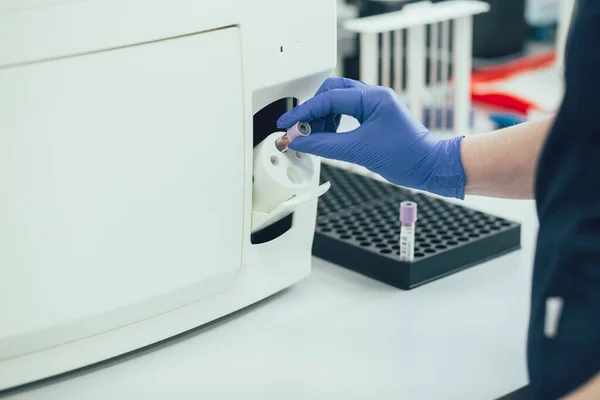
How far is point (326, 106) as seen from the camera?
36.9 inches

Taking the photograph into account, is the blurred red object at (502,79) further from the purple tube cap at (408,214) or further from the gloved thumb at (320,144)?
the gloved thumb at (320,144)

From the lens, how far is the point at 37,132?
0.77m

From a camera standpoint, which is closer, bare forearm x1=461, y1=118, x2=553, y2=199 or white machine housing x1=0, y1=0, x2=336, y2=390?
white machine housing x1=0, y1=0, x2=336, y2=390

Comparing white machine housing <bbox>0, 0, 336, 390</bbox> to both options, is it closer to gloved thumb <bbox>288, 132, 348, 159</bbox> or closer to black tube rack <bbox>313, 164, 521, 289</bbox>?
gloved thumb <bbox>288, 132, 348, 159</bbox>

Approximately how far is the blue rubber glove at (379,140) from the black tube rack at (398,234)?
0.11 meters

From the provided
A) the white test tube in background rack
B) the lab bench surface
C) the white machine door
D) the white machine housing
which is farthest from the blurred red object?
the white machine door

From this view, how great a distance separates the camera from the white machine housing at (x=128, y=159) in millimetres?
768

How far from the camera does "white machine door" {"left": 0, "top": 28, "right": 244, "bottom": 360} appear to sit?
775mm

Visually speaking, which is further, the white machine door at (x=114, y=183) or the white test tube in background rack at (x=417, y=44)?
the white test tube in background rack at (x=417, y=44)

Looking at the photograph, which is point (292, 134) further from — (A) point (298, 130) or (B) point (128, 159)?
(B) point (128, 159)

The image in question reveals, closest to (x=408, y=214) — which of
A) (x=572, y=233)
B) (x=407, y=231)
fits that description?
(x=407, y=231)

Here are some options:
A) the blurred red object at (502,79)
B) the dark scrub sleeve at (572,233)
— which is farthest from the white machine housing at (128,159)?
the blurred red object at (502,79)

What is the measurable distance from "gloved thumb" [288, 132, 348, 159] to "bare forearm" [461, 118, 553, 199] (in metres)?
0.14

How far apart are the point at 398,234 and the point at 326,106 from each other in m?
0.25
